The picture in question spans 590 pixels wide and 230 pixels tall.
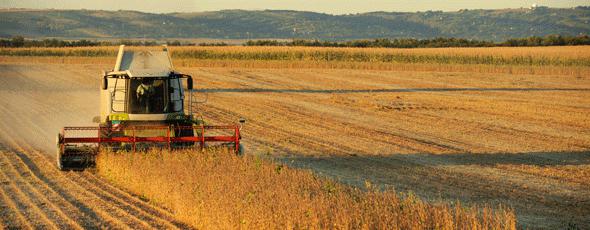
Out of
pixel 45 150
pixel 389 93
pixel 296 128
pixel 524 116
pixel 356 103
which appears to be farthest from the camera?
pixel 389 93

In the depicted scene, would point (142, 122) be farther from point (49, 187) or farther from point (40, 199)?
point (40, 199)

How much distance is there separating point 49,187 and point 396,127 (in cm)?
1102

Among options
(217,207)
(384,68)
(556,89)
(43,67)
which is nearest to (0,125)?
(217,207)

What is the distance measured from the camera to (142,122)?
1592 centimetres

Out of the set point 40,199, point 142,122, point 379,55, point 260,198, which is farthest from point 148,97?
point 379,55

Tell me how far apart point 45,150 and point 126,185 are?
542cm

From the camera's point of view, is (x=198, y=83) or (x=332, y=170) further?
(x=198, y=83)

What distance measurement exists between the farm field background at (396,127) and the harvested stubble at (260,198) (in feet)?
1.60

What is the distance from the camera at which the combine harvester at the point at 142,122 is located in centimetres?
1522

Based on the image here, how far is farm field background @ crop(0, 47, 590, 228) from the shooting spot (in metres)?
13.5

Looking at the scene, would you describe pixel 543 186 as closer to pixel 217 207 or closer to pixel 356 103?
pixel 217 207

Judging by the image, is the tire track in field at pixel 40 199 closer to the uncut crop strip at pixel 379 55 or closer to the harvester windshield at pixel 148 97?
the harvester windshield at pixel 148 97

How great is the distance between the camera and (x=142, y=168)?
13.6m

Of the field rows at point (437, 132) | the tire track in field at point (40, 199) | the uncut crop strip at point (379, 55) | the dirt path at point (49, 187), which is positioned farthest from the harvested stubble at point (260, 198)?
the uncut crop strip at point (379, 55)
